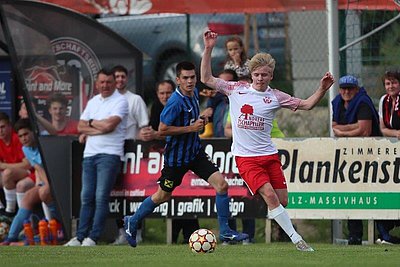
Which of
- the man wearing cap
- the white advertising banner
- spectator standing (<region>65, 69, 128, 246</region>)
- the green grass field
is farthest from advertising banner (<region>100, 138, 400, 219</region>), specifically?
the green grass field

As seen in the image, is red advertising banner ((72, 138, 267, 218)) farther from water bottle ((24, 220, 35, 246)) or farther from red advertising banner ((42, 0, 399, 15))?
red advertising banner ((42, 0, 399, 15))

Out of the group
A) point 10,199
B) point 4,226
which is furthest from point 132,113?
point 4,226

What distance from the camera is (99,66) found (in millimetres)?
17453

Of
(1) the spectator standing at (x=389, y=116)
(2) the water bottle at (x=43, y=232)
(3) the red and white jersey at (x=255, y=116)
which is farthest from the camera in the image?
(2) the water bottle at (x=43, y=232)

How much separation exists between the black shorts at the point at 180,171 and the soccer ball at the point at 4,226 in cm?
424

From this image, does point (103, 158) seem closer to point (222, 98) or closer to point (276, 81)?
point (222, 98)

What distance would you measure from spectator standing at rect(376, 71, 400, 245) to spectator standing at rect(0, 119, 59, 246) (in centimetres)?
Answer: 470

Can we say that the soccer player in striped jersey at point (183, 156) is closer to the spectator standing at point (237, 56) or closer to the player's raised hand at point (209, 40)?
the player's raised hand at point (209, 40)

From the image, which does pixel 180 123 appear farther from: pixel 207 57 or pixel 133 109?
pixel 133 109

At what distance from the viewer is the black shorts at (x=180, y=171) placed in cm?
1398

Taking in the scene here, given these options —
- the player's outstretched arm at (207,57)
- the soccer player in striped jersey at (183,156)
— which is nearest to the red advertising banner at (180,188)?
the soccer player in striped jersey at (183,156)

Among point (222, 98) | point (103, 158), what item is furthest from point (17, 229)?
point (222, 98)

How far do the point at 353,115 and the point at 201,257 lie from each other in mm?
4568

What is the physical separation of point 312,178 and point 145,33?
6623mm
